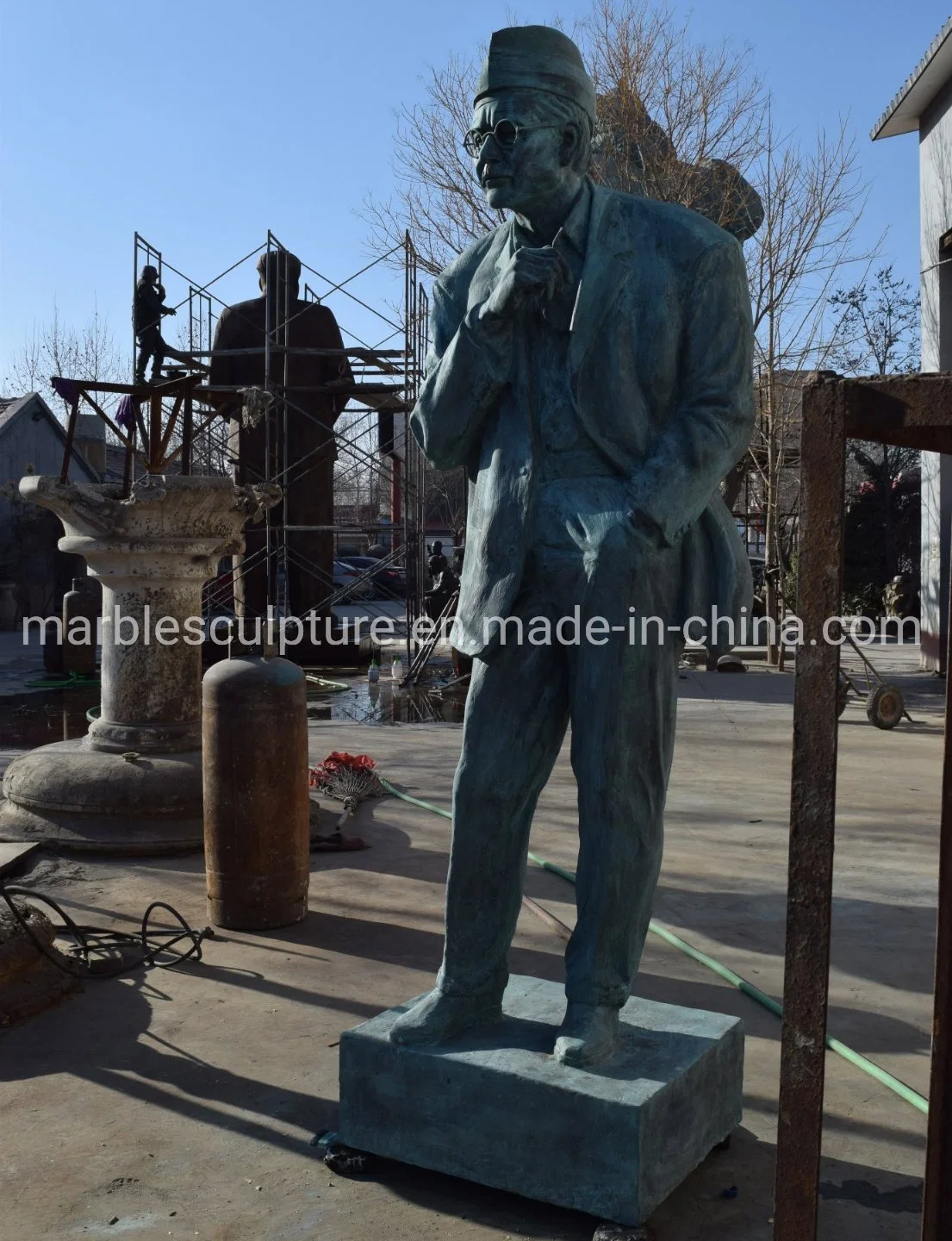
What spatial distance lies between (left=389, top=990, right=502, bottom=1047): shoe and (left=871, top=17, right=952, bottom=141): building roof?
1304cm

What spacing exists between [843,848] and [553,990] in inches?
133

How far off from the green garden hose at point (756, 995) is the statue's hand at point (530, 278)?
1.84 m

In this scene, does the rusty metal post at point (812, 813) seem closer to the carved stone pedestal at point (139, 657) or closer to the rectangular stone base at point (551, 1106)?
the rectangular stone base at point (551, 1106)

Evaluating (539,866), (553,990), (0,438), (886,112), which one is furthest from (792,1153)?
(0,438)

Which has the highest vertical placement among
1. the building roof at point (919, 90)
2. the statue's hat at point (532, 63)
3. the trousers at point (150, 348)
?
the building roof at point (919, 90)

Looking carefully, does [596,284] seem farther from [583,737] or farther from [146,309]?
[146,309]

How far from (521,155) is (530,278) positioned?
272 millimetres

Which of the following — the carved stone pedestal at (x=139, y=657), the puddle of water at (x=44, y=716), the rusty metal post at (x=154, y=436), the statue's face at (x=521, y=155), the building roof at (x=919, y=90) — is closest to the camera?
the statue's face at (x=521, y=155)

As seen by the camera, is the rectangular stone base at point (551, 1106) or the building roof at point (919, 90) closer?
the rectangular stone base at point (551, 1106)

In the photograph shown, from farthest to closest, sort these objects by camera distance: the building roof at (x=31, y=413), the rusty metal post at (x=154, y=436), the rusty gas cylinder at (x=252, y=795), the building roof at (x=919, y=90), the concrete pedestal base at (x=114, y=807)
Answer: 1. the building roof at (x=31, y=413)
2. the building roof at (x=919, y=90)
3. the rusty metal post at (x=154, y=436)
4. the concrete pedestal base at (x=114, y=807)
5. the rusty gas cylinder at (x=252, y=795)

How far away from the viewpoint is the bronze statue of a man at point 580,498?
9.48ft

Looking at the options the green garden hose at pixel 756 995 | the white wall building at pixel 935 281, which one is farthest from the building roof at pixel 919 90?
the green garden hose at pixel 756 995

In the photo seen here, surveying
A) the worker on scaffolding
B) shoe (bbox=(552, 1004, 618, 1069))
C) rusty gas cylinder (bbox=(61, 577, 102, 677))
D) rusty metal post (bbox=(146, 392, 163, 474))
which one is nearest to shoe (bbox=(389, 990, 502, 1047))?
shoe (bbox=(552, 1004, 618, 1069))

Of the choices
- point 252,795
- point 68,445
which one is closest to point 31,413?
point 68,445
